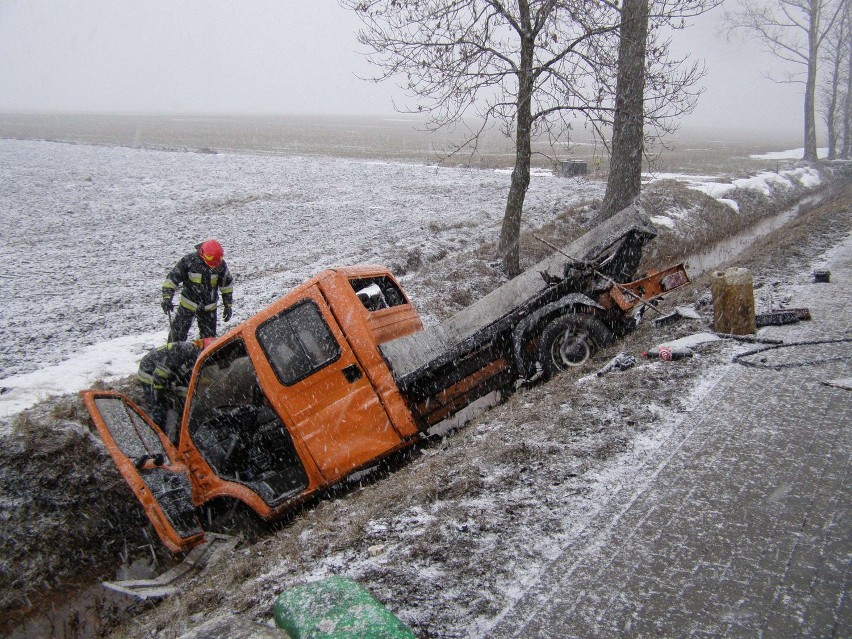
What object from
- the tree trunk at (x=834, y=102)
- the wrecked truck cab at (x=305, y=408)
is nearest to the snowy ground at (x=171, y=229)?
Answer: the wrecked truck cab at (x=305, y=408)

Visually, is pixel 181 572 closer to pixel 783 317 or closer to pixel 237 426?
Result: pixel 237 426

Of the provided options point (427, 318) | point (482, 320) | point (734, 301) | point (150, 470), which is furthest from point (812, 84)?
point (150, 470)

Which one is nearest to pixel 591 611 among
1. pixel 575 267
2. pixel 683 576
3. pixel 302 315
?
pixel 683 576

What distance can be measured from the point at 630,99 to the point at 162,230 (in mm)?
12340

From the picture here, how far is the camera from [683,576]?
3045mm

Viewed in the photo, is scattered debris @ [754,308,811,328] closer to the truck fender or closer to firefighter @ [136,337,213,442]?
the truck fender

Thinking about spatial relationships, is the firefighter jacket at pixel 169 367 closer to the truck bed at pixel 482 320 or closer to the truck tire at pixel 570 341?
the truck bed at pixel 482 320

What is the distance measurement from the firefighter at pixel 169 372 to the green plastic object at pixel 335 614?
13.4 ft

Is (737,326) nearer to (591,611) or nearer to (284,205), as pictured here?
(591,611)

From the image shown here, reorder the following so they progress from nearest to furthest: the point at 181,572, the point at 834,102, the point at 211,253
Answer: the point at 181,572, the point at 211,253, the point at 834,102

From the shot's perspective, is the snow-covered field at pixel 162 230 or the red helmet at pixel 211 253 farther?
the snow-covered field at pixel 162 230

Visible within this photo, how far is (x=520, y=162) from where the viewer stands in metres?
11.1

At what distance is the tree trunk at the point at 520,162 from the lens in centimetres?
1035

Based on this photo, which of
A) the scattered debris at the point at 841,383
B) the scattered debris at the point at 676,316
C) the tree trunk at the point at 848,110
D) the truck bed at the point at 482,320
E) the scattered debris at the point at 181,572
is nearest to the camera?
the scattered debris at the point at 181,572
